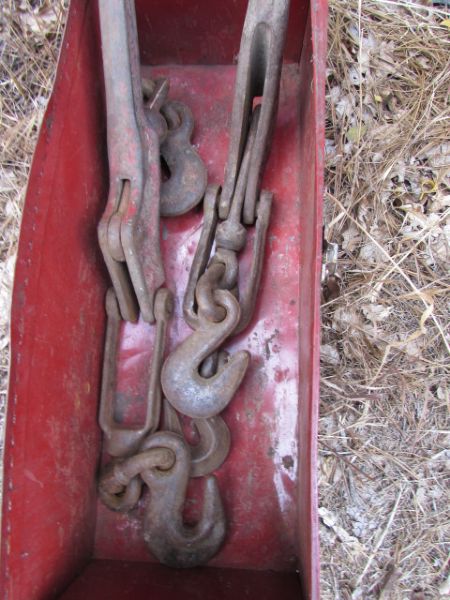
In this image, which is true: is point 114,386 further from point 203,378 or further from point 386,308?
point 386,308

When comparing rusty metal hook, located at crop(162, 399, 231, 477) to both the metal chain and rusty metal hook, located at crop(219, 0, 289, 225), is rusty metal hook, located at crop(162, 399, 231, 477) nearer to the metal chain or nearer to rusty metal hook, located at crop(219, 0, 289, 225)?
the metal chain

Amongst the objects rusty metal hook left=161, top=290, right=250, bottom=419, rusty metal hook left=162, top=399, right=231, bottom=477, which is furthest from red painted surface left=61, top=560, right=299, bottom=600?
rusty metal hook left=161, top=290, right=250, bottom=419

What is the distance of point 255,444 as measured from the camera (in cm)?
108

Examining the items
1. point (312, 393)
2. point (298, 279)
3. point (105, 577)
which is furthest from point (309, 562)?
point (298, 279)

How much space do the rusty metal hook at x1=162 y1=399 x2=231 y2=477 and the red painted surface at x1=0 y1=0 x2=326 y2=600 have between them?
36 millimetres

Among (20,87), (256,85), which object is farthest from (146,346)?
(20,87)

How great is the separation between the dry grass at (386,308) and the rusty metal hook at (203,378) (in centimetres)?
42

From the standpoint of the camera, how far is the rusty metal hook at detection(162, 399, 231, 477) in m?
1.04

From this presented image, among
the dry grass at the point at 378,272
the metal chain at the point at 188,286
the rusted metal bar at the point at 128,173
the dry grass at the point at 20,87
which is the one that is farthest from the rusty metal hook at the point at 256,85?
the dry grass at the point at 20,87

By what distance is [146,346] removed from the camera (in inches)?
43.8

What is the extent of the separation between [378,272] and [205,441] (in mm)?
646

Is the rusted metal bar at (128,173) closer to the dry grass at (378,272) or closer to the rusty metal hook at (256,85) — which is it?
the rusty metal hook at (256,85)

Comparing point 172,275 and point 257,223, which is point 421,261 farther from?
point 172,275

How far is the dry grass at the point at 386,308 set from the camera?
1.31 meters
